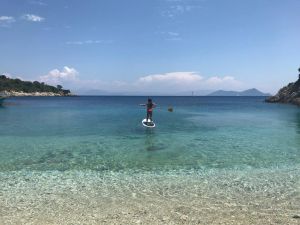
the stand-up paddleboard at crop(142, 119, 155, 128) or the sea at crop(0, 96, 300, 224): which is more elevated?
the stand-up paddleboard at crop(142, 119, 155, 128)

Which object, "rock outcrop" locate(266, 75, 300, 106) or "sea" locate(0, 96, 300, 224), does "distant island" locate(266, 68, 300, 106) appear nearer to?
"rock outcrop" locate(266, 75, 300, 106)

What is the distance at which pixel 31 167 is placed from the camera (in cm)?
1778

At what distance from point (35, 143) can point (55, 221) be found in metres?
17.5

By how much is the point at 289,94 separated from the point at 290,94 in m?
1.13

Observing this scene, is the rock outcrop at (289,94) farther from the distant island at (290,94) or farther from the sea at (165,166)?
the sea at (165,166)

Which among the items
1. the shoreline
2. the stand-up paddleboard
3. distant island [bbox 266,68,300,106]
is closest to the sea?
the shoreline

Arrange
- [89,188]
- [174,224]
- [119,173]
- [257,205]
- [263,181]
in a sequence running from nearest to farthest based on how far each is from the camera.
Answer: [174,224], [257,205], [89,188], [263,181], [119,173]

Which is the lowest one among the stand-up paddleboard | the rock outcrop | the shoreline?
the shoreline

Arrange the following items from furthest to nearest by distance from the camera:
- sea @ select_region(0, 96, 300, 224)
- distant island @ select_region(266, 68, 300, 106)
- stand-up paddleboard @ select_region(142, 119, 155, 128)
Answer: distant island @ select_region(266, 68, 300, 106) < stand-up paddleboard @ select_region(142, 119, 155, 128) < sea @ select_region(0, 96, 300, 224)

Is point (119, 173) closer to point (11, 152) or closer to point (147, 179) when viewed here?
A: point (147, 179)

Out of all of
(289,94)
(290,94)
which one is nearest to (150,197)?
(290,94)

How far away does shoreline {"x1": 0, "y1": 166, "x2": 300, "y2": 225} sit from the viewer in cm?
1052

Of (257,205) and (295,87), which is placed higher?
(295,87)

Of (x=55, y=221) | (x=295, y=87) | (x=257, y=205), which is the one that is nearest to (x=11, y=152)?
(x=55, y=221)
